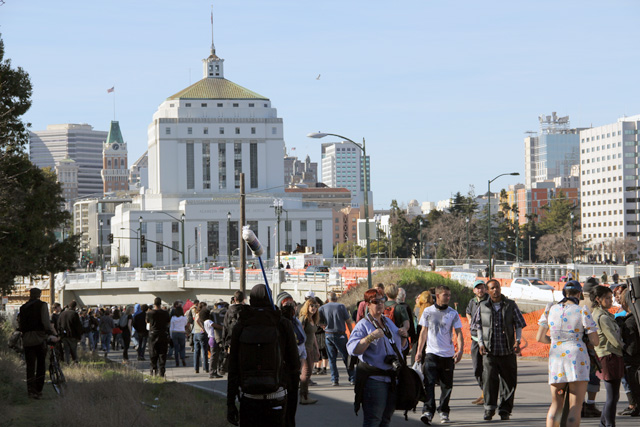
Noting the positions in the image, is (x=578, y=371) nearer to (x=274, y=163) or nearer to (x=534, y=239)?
(x=534, y=239)

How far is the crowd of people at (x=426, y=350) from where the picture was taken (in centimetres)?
841

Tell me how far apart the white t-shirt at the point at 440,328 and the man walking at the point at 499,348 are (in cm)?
44

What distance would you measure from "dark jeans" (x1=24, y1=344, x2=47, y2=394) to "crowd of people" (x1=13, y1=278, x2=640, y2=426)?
2cm

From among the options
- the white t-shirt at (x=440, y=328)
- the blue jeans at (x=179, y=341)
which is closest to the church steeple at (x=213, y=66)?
the blue jeans at (x=179, y=341)

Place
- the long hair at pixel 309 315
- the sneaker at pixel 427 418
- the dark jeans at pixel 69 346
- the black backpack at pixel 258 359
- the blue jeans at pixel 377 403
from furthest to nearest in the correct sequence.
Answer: the dark jeans at pixel 69 346 < the long hair at pixel 309 315 < the sneaker at pixel 427 418 < the blue jeans at pixel 377 403 < the black backpack at pixel 258 359

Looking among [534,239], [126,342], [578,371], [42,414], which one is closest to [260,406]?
[578,371]

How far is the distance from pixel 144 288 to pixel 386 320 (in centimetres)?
5843

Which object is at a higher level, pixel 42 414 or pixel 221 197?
pixel 221 197

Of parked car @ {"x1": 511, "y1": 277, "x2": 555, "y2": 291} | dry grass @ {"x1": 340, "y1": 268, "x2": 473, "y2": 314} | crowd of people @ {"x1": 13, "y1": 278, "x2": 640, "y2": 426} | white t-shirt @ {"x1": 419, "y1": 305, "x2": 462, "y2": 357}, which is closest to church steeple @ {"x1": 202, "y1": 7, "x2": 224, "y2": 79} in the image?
parked car @ {"x1": 511, "y1": 277, "x2": 555, "y2": 291}

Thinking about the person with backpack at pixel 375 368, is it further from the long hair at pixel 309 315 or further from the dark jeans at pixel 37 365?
the long hair at pixel 309 315

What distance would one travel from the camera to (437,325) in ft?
42.2

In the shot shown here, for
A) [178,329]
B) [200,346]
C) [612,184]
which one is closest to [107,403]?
[200,346]

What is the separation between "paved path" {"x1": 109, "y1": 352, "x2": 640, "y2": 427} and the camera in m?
12.7

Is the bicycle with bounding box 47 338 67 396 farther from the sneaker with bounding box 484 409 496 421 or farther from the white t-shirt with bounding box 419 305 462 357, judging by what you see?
the sneaker with bounding box 484 409 496 421
